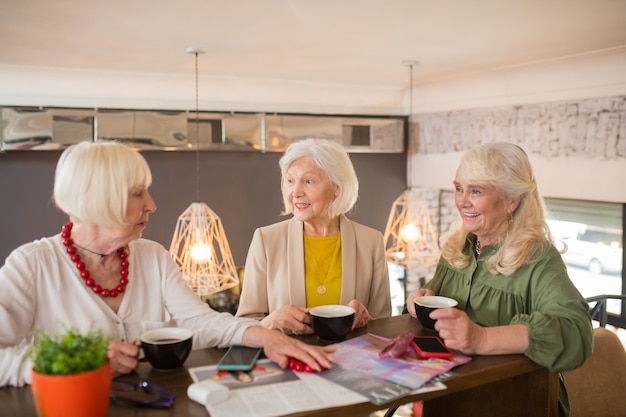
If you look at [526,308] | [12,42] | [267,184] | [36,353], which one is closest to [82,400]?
[36,353]

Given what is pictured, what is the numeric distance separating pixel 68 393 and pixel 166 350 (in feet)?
0.91

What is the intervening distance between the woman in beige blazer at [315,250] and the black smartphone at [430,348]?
2.13 ft

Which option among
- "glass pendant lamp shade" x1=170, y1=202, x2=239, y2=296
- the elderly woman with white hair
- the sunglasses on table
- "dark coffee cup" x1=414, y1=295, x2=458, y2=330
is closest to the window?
"glass pendant lamp shade" x1=170, y1=202, x2=239, y2=296

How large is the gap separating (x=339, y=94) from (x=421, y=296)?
3.18 metres

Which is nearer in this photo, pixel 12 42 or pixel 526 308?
pixel 526 308

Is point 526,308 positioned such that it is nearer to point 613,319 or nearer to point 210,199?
point 613,319

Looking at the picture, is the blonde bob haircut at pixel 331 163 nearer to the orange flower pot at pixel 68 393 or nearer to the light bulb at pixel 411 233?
the orange flower pot at pixel 68 393

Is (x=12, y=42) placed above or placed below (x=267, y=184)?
above

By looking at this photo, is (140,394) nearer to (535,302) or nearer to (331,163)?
(535,302)

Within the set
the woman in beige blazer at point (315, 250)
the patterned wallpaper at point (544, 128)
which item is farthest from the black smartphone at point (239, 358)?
the patterned wallpaper at point (544, 128)

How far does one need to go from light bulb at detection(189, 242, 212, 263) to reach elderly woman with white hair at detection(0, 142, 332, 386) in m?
2.25

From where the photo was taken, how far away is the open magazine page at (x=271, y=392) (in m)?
1.08

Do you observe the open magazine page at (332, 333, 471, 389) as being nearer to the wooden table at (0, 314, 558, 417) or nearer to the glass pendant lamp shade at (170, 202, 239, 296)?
the wooden table at (0, 314, 558, 417)

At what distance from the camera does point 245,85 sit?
4410 mm
